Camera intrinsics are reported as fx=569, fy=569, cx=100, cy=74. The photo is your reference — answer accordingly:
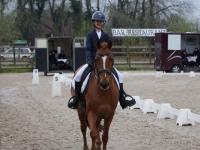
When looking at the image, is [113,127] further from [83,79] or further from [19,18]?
[19,18]

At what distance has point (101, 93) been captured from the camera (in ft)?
29.2

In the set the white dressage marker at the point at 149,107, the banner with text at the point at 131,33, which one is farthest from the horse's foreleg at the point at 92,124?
the banner with text at the point at 131,33

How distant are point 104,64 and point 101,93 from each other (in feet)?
→ 1.65

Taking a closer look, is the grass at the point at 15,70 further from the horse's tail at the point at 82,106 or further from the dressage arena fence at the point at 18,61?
the horse's tail at the point at 82,106

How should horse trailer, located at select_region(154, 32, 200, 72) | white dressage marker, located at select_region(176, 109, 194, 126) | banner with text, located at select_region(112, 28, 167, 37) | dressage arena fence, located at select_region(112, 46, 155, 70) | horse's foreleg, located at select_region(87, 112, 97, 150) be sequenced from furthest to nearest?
banner with text, located at select_region(112, 28, 167, 37), dressage arena fence, located at select_region(112, 46, 155, 70), horse trailer, located at select_region(154, 32, 200, 72), white dressage marker, located at select_region(176, 109, 194, 126), horse's foreleg, located at select_region(87, 112, 97, 150)

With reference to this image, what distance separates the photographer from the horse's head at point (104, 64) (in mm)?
8570

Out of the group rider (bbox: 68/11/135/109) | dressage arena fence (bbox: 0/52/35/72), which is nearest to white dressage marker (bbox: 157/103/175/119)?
rider (bbox: 68/11/135/109)

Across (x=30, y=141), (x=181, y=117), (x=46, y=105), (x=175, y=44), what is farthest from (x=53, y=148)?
(x=175, y=44)

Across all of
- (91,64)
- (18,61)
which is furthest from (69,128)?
(18,61)

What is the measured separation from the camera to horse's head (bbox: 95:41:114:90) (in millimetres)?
8570

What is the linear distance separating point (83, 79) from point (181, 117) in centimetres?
471

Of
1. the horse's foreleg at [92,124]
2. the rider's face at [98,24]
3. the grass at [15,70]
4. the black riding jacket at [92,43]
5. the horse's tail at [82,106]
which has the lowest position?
the grass at [15,70]

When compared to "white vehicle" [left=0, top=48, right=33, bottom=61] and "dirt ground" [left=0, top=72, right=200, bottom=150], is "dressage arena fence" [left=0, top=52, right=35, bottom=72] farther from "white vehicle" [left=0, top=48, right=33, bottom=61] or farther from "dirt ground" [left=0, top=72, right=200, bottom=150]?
"dirt ground" [left=0, top=72, right=200, bottom=150]

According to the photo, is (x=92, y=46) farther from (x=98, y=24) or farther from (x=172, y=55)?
(x=172, y=55)
